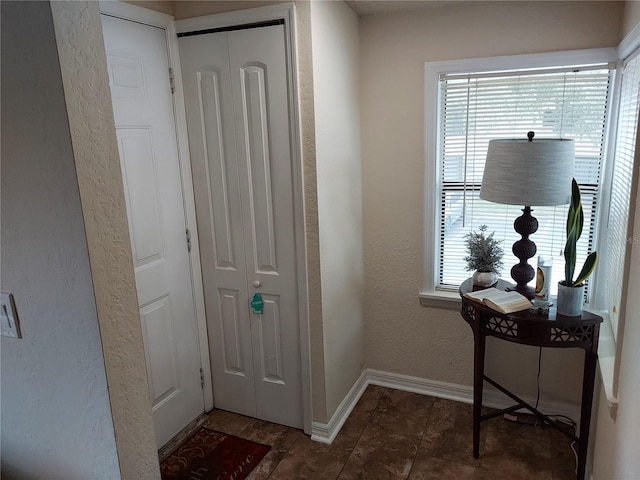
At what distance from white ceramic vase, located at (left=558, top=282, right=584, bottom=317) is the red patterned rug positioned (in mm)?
1587

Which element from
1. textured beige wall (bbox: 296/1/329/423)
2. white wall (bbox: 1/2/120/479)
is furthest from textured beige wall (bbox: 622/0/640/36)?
white wall (bbox: 1/2/120/479)

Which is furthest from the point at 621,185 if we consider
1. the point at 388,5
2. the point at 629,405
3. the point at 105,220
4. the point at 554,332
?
the point at 105,220

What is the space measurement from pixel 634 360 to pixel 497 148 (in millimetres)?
1031

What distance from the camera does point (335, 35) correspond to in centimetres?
227

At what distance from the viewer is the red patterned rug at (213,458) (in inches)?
88.3

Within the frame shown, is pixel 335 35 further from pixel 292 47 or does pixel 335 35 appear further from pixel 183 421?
pixel 183 421

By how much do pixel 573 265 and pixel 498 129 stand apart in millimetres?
865

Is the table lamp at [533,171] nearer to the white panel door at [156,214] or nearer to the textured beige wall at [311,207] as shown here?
the textured beige wall at [311,207]

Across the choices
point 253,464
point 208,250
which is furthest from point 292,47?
point 253,464

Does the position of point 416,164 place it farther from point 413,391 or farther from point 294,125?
point 413,391

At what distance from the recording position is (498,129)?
2.45 m

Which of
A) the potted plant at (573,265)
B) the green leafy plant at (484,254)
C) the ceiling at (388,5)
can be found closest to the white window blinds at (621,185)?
the potted plant at (573,265)

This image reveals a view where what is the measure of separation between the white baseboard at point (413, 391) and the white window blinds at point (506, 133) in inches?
24.8

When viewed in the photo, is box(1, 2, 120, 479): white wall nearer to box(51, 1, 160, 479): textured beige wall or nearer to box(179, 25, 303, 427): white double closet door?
box(51, 1, 160, 479): textured beige wall
